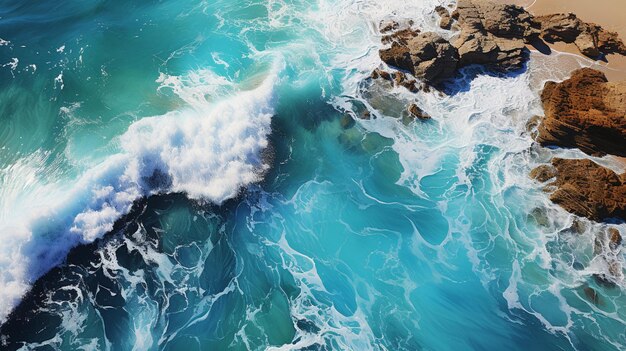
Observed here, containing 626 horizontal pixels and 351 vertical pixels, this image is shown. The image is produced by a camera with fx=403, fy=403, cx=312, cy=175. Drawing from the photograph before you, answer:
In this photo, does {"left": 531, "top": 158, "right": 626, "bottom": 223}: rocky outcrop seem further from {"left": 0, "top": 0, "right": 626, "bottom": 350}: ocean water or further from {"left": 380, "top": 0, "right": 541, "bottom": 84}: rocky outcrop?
{"left": 380, "top": 0, "right": 541, "bottom": 84}: rocky outcrop

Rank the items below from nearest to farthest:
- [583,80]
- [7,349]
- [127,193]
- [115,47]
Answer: [7,349]
[127,193]
[583,80]
[115,47]

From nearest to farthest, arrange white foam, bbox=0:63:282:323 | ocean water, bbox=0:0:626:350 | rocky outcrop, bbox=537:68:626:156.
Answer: ocean water, bbox=0:0:626:350 < white foam, bbox=0:63:282:323 < rocky outcrop, bbox=537:68:626:156

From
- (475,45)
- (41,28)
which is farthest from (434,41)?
(41,28)

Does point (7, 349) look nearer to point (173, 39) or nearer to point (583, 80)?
point (173, 39)

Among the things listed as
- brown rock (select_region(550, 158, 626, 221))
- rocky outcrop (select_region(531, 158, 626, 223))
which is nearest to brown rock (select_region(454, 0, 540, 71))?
rocky outcrop (select_region(531, 158, 626, 223))

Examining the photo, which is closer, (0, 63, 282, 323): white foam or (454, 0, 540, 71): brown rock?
(0, 63, 282, 323): white foam

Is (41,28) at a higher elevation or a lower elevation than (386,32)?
higher

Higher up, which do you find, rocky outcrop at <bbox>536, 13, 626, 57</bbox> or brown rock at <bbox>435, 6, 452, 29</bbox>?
brown rock at <bbox>435, 6, 452, 29</bbox>
